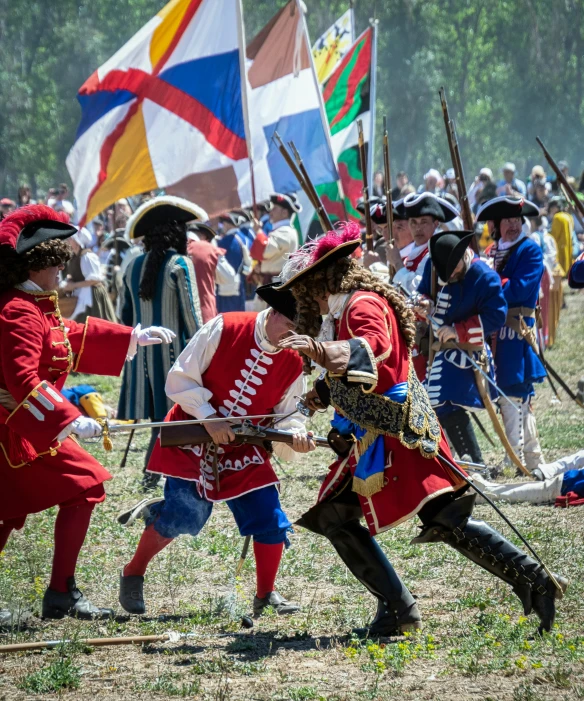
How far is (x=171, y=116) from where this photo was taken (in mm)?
10539

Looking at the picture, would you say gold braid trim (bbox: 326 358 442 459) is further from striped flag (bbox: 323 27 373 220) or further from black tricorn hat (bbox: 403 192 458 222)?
striped flag (bbox: 323 27 373 220)

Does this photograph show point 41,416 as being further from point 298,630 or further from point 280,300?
point 298,630

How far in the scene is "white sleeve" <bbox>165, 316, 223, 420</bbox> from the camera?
4.89 metres

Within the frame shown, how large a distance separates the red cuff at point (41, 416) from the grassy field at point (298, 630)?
861 millimetres

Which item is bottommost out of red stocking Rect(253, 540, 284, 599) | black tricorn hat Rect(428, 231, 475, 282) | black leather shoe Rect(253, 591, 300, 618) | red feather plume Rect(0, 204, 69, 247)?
black leather shoe Rect(253, 591, 300, 618)

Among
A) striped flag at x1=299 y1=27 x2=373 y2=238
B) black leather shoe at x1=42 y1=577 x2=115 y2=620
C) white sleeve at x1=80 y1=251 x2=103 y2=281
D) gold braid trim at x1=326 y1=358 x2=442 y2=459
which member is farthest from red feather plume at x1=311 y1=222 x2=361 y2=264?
striped flag at x1=299 y1=27 x2=373 y2=238

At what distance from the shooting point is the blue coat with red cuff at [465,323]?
7.16 metres

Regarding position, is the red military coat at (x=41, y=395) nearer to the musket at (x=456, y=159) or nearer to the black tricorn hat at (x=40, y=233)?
the black tricorn hat at (x=40, y=233)

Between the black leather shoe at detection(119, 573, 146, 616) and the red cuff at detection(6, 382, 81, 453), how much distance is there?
0.90 m

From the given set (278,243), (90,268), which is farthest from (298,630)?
(90,268)

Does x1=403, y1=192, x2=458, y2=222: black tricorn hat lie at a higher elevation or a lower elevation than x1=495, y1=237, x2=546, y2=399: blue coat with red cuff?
higher

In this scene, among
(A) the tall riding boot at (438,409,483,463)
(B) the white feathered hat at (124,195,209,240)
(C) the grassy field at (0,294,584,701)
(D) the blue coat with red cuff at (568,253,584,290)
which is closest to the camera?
(C) the grassy field at (0,294,584,701)

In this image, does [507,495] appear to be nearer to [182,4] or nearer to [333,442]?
[333,442]

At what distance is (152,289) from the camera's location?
7473 mm
